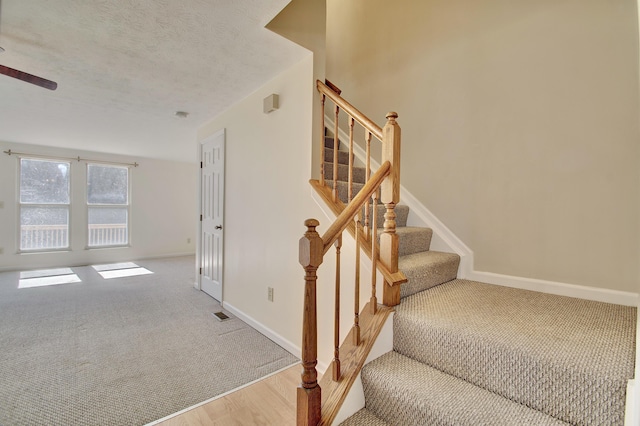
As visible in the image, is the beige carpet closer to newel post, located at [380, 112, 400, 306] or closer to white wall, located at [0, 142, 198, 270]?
newel post, located at [380, 112, 400, 306]

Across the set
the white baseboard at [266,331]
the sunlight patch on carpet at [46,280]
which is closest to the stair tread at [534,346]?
the white baseboard at [266,331]

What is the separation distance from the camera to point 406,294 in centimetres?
179

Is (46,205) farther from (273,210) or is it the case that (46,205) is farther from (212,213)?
(273,210)

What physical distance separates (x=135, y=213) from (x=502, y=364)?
Answer: 23.4 ft

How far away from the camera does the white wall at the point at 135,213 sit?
16.7 feet

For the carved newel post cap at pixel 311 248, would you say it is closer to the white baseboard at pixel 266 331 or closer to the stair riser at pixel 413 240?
the stair riser at pixel 413 240

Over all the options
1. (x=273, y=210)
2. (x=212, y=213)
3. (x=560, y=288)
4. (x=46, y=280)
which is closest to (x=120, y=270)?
(x=46, y=280)

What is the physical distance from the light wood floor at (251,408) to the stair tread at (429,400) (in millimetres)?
589

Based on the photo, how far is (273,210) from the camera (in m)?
2.59

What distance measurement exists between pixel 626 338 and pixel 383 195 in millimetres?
1217

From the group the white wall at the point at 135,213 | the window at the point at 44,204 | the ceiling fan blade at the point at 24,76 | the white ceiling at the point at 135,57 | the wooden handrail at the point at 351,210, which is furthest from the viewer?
the window at the point at 44,204

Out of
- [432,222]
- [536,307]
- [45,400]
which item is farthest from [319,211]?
[45,400]

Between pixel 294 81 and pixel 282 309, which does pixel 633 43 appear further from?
pixel 282 309

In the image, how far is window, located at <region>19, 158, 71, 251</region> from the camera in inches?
207
